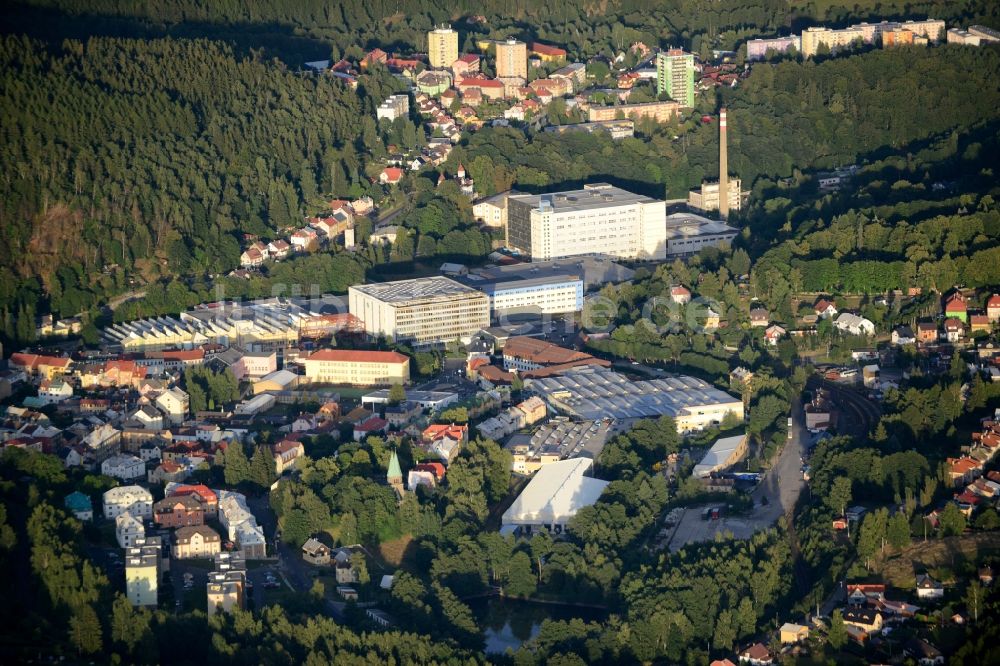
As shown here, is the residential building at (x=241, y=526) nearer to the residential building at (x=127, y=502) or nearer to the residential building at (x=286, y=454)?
the residential building at (x=127, y=502)

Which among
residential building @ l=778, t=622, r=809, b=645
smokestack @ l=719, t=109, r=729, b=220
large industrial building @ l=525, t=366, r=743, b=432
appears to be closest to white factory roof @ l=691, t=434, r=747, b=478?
large industrial building @ l=525, t=366, r=743, b=432

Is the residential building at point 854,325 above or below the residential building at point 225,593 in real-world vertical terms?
above

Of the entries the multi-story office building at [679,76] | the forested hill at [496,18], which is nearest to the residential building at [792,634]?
the multi-story office building at [679,76]

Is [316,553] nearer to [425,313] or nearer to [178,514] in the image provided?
[178,514]

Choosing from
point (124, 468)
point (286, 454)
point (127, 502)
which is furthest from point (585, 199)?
point (127, 502)

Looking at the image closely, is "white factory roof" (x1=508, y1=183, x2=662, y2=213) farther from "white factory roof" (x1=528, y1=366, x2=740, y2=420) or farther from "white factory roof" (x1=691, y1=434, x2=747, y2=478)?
"white factory roof" (x1=691, y1=434, x2=747, y2=478)

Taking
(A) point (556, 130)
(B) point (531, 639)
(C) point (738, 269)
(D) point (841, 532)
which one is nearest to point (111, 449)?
(B) point (531, 639)
